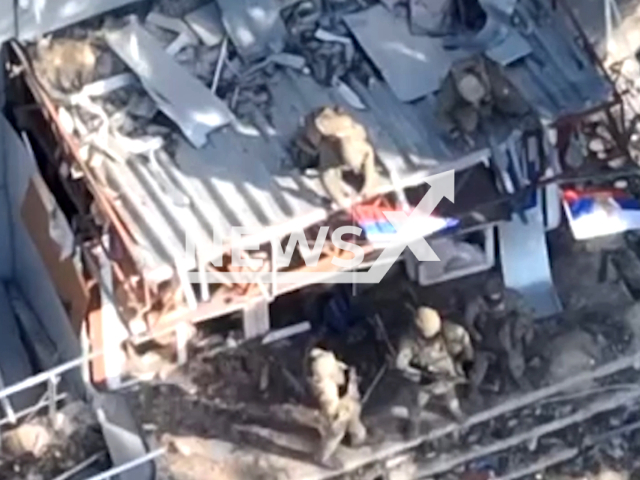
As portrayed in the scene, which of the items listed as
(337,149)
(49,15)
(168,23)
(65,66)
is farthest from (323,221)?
(49,15)

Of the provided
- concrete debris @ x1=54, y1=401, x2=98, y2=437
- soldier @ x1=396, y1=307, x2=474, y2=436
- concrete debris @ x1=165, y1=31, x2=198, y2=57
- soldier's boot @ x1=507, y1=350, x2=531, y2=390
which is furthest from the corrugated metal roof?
concrete debris @ x1=54, y1=401, x2=98, y2=437

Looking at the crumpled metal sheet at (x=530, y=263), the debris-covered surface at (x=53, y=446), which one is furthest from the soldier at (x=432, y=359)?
the debris-covered surface at (x=53, y=446)

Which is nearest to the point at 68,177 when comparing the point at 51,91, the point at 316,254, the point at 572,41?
the point at 51,91

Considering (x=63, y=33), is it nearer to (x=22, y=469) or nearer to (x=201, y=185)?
(x=201, y=185)

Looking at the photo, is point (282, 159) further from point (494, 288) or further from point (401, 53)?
point (494, 288)

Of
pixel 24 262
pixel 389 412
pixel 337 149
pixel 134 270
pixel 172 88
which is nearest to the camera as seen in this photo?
pixel 134 270

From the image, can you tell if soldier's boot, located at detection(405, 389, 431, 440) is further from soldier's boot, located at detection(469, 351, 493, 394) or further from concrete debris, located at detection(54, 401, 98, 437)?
concrete debris, located at detection(54, 401, 98, 437)
